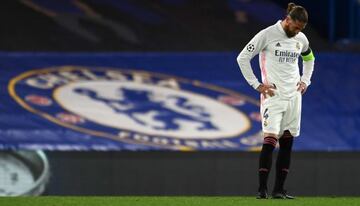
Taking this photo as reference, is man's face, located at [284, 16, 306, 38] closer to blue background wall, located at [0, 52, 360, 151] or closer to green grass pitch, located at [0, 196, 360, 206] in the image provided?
green grass pitch, located at [0, 196, 360, 206]

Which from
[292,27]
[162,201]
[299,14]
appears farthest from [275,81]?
[162,201]

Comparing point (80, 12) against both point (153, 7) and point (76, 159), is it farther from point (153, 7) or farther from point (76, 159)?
point (76, 159)

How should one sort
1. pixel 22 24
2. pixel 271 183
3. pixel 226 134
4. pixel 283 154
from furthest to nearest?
pixel 22 24
pixel 226 134
pixel 271 183
pixel 283 154

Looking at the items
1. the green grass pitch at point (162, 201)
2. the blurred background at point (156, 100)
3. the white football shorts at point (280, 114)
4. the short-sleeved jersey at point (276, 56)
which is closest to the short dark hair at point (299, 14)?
the short-sleeved jersey at point (276, 56)

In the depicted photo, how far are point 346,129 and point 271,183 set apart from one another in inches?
52.6

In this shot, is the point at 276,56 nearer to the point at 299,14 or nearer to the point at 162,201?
the point at 299,14

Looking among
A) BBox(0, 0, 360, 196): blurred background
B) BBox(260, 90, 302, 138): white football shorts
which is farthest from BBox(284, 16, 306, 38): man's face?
BBox(0, 0, 360, 196): blurred background

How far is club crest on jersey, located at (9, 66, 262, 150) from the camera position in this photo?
459 inches

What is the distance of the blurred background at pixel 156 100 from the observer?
11062 mm

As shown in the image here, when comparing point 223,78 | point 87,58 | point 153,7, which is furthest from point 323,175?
point 153,7

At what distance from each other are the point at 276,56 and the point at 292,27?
10.2 inches

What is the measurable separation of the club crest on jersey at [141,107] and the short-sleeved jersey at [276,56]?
2861 millimetres

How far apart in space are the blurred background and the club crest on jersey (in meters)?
0.02

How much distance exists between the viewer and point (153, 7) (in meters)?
14.5
